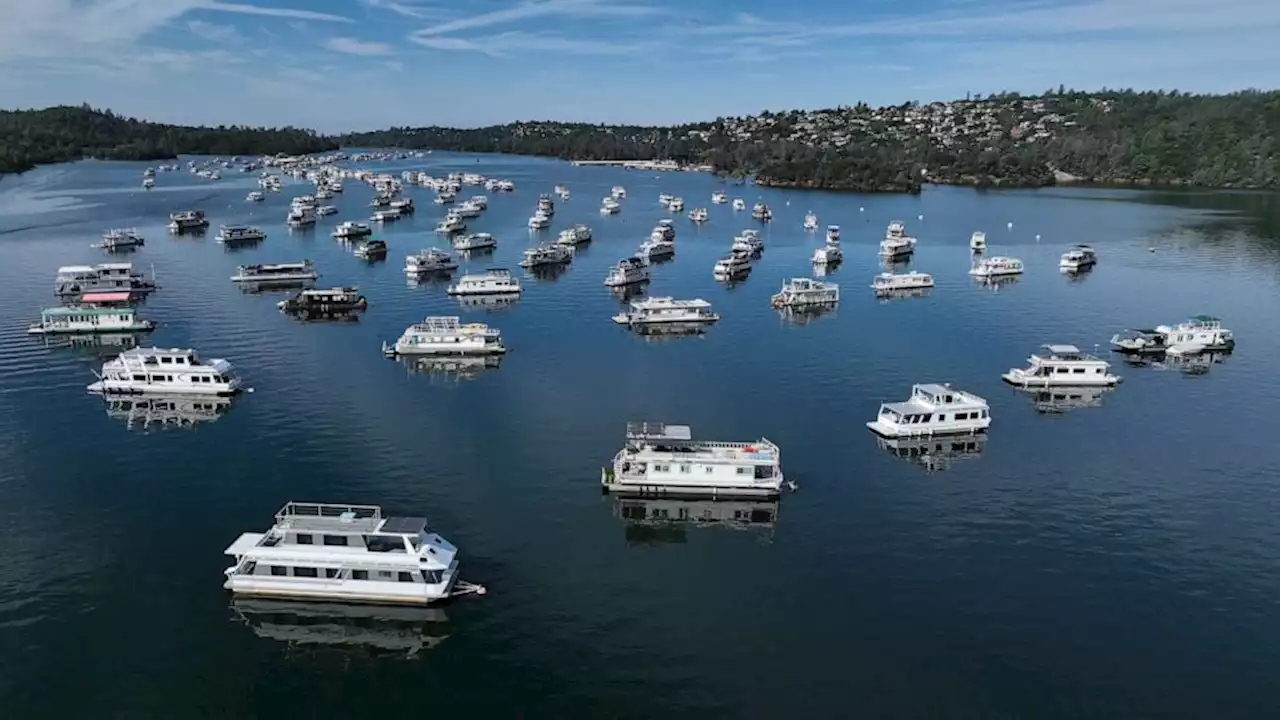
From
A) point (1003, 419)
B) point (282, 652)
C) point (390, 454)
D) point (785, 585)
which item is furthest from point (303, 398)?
point (1003, 419)

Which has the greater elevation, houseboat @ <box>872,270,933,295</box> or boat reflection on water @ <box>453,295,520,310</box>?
houseboat @ <box>872,270,933,295</box>

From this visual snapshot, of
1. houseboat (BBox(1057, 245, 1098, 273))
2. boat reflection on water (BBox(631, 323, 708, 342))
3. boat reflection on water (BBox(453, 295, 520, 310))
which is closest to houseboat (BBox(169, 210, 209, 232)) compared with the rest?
boat reflection on water (BBox(453, 295, 520, 310))

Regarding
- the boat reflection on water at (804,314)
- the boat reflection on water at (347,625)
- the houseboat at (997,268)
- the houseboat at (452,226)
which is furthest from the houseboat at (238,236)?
the boat reflection on water at (347,625)

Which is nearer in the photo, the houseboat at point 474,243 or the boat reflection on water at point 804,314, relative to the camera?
the boat reflection on water at point 804,314

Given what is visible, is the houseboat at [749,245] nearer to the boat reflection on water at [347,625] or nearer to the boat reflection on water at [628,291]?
the boat reflection on water at [628,291]

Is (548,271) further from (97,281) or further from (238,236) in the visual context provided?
(238,236)

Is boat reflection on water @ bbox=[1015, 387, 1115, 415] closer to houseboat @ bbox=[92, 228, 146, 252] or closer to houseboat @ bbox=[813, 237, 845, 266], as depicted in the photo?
houseboat @ bbox=[813, 237, 845, 266]

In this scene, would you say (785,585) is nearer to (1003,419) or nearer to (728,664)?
(728,664)

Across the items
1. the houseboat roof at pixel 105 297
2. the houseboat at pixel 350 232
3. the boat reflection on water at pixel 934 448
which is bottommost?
the boat reflection on water at pixel 934 448
